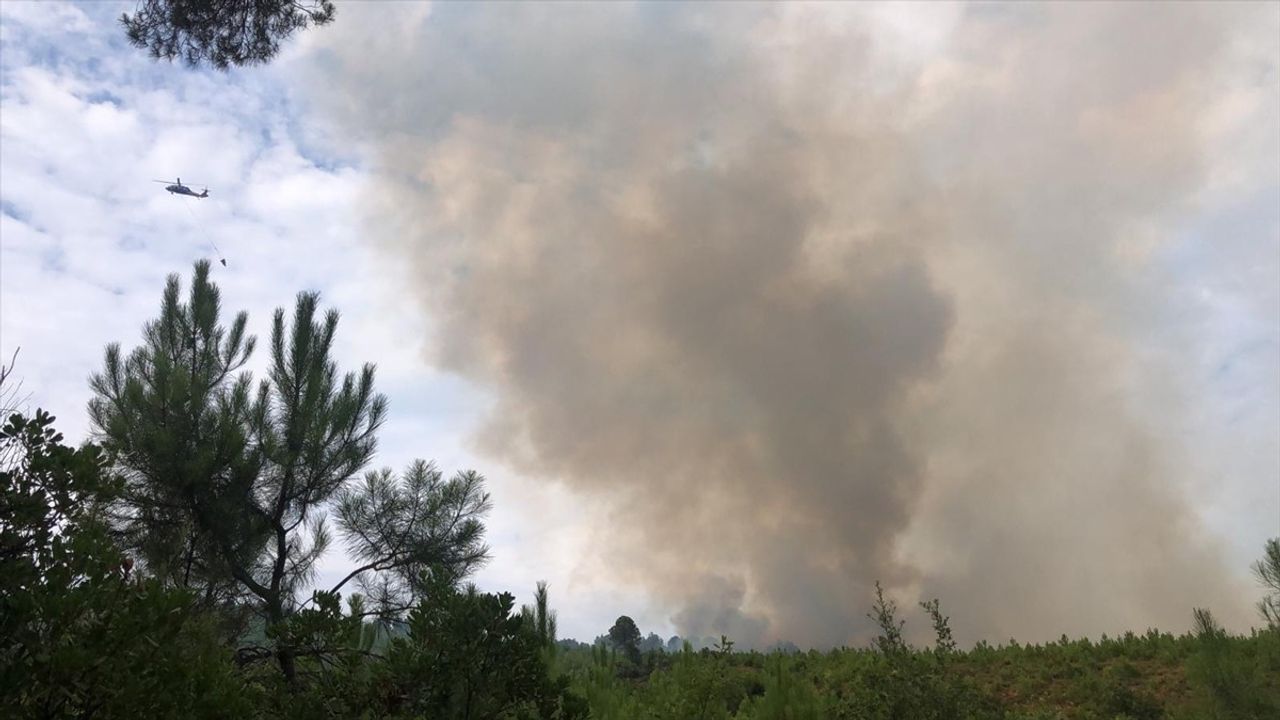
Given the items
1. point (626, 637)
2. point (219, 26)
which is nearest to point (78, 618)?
point (219, 26)

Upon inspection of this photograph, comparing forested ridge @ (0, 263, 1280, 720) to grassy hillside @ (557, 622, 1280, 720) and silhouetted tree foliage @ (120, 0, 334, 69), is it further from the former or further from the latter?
silhouetted tree foliage @ (120, 0, 334, 69)

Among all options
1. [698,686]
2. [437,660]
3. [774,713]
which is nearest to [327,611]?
[437,660]

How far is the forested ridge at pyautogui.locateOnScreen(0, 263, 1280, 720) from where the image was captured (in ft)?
9.31

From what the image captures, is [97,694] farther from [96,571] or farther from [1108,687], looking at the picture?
[1108,687]

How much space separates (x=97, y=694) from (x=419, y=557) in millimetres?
10788

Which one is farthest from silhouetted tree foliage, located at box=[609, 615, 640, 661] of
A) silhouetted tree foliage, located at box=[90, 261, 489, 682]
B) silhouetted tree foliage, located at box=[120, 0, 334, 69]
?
silhouetted tree foliage, located at box=[120, 0, 334, 69]

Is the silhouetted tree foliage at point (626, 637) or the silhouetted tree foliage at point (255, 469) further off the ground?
the silhouetted tree foliage at point (255, 469)

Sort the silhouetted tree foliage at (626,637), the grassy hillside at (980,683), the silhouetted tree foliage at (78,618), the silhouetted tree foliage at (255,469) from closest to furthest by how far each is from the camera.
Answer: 1. the silhouetted tree foliage at (78,618)
2. the grassy hillside at (980,683)
3. the silhouetted tree foliage at (255,469)
4. the silhouetted tree foliage at (626,637)

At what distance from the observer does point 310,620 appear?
151 inches

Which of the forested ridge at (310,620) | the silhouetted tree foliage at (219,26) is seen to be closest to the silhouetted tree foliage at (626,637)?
the forested ridge at (310,620)

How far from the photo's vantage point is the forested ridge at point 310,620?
2838mm

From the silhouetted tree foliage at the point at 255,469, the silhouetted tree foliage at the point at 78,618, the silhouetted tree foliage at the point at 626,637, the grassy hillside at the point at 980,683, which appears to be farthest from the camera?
the silhouetted tree foliage at the point at 626,637

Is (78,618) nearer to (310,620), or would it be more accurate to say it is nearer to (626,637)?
(310,620)

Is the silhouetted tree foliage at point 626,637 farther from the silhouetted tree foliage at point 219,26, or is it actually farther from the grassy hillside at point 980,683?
the silhouetted tree foliage at point 219,26
